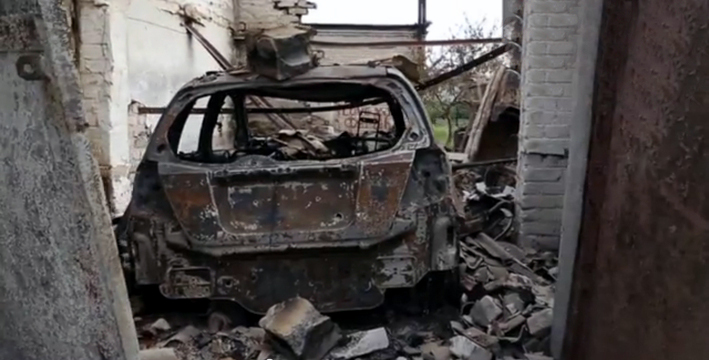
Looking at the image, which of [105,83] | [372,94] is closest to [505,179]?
[372,94]

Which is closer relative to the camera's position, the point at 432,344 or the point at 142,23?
the point at 432,344

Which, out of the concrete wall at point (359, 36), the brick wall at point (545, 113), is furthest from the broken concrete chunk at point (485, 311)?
the concrete wall at point (359, 36)

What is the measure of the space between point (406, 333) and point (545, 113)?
7.33 ft

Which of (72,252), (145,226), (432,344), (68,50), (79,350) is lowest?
(432,344)

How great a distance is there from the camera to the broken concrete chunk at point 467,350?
3352 millimetres

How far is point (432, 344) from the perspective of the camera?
144 inches

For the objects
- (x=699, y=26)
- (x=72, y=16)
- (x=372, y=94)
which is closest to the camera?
(x=699, y=26)

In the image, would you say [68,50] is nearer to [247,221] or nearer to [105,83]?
[247,221]

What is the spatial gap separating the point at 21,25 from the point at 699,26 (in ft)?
5.05

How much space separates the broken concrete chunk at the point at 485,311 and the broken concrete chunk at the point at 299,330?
0.80 m

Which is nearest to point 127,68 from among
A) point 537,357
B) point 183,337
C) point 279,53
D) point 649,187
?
point 279,53

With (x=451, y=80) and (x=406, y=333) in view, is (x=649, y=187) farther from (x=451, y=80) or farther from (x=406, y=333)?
(x=451, y=80)

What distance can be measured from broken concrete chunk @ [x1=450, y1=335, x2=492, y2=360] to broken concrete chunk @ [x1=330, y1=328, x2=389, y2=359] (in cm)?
33

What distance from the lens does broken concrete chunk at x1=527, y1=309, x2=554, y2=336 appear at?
3.41 metres
